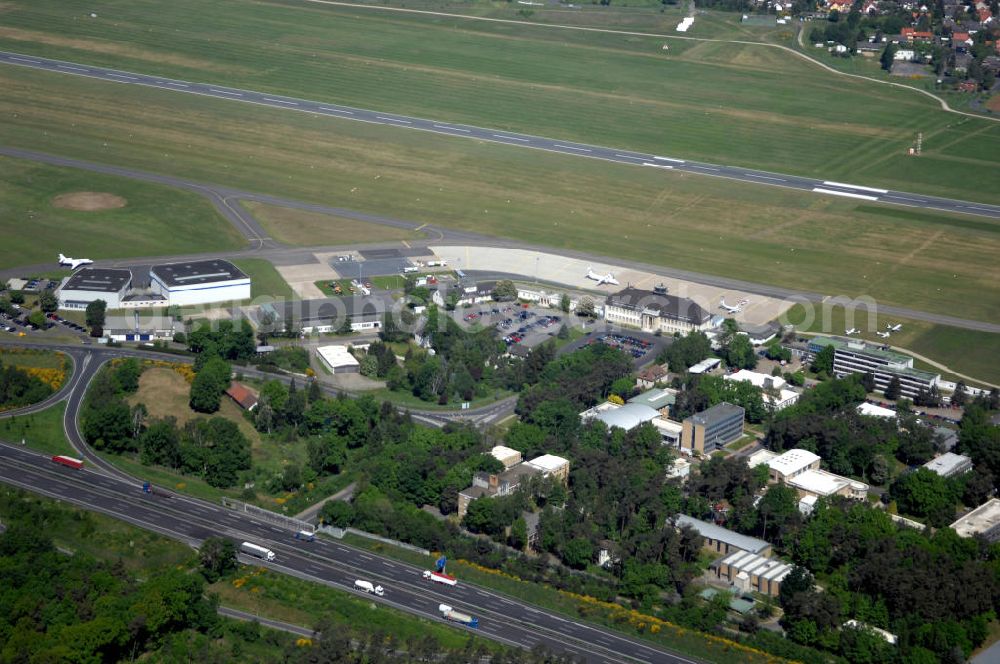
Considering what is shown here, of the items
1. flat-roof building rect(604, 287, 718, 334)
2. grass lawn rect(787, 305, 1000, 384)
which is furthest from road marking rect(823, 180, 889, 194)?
flat-roof building rect(604, 287, 718, 334)

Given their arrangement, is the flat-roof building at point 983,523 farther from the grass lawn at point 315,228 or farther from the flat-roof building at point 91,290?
the flat-roof building at point 91,290

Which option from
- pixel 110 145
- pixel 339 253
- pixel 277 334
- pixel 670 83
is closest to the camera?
pixel 277 334

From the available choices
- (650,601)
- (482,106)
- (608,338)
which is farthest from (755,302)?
(482,106)

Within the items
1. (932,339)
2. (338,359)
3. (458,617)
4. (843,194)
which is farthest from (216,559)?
(843,194)

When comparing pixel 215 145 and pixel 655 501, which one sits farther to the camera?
pixel 215 145

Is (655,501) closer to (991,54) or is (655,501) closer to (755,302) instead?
(755,302)

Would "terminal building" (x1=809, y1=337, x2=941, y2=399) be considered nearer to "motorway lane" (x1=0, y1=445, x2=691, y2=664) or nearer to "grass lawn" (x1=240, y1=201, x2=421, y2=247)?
"motorway lane" (x1=0, y1=445, x2=691, y2=664)
